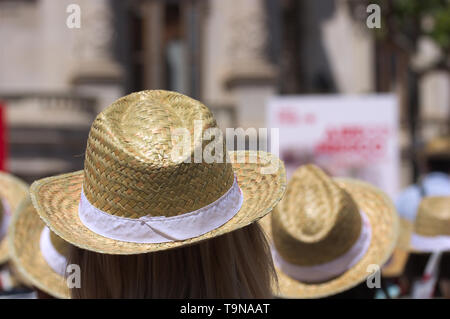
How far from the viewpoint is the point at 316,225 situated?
300 centimetres

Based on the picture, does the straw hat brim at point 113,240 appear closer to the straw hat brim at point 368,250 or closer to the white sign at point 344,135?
the straw hat brim at point 368,250

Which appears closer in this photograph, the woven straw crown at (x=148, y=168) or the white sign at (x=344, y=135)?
the woven straw crown at (x=148, y=168)

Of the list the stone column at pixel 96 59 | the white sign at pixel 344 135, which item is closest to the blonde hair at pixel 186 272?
the white sign at pixel 344 135

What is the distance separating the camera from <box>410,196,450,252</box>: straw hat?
160 inches

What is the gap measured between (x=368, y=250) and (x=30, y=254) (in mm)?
1520

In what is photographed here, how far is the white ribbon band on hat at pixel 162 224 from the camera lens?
5.56ft

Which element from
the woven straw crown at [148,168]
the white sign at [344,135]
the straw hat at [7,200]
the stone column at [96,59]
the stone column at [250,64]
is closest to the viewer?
the woven straw crown at [148,168]

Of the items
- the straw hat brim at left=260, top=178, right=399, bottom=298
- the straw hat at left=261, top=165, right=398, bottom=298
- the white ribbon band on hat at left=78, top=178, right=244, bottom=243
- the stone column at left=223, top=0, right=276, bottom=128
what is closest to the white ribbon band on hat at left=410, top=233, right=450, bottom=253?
the straw hat brim at left=260, top=178, right=399, bottom=298

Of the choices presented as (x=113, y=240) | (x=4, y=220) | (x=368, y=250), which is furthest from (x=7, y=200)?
(x=113, y=240)

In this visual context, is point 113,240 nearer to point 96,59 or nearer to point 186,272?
point 186,272

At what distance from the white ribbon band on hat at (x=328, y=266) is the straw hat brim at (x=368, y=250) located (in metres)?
0.02
